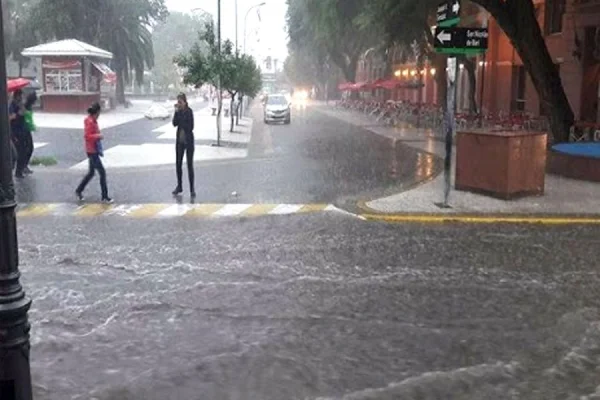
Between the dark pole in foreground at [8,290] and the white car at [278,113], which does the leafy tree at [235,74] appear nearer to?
the white car at [278,113]

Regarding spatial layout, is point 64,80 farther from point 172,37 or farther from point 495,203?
point 172,37

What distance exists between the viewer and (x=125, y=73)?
59719 millimetres

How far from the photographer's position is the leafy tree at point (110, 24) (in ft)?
165

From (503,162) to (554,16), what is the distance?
18.3 m

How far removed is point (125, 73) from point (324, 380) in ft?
189

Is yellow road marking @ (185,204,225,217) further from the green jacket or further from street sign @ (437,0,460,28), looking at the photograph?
the green jacket

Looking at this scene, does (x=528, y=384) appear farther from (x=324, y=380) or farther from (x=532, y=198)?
(x=532, y=198)

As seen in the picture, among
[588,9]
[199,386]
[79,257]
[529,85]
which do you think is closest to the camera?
[199,386]

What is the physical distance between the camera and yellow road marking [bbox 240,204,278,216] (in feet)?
38.7

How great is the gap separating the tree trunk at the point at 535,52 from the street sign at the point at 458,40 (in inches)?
251

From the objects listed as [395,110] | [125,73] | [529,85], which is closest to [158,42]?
A: [125,73]

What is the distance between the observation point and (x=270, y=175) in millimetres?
16594

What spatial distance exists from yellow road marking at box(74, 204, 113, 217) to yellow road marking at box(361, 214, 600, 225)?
4.27 m

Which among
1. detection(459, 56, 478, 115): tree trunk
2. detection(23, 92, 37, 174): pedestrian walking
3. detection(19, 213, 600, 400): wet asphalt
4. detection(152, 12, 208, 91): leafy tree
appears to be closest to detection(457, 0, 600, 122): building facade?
detection(459, 56, 478, 115): tree trunk
